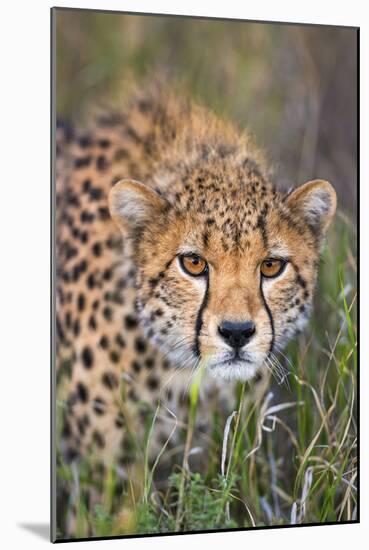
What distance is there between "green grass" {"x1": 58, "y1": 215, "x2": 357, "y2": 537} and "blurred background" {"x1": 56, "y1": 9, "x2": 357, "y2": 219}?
0.29 m

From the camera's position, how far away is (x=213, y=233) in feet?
11.5

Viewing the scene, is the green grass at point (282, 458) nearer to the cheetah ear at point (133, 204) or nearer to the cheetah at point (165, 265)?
the cheetah at point (165, 265)

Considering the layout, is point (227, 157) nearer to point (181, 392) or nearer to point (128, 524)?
point (181, 392)

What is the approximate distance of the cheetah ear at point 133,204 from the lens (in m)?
3.50

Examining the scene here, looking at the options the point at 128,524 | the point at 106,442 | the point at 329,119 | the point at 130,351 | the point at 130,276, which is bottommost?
the point at 128,524

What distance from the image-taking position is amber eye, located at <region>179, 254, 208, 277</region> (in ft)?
11.3

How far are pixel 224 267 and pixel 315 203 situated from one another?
0.40 meters

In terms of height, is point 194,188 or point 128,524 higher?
point 194,188

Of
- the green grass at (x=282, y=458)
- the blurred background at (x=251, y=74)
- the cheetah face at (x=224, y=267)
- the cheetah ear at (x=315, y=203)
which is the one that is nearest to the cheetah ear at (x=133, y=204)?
the cheetah face at (x=224, y=267)

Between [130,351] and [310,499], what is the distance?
0.77 meters

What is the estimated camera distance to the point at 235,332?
3.32 m

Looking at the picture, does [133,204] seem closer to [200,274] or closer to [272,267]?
[200,274]

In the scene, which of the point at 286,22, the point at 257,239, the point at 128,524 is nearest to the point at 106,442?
the point at 128,524

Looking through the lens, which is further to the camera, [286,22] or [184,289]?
[286,22]
